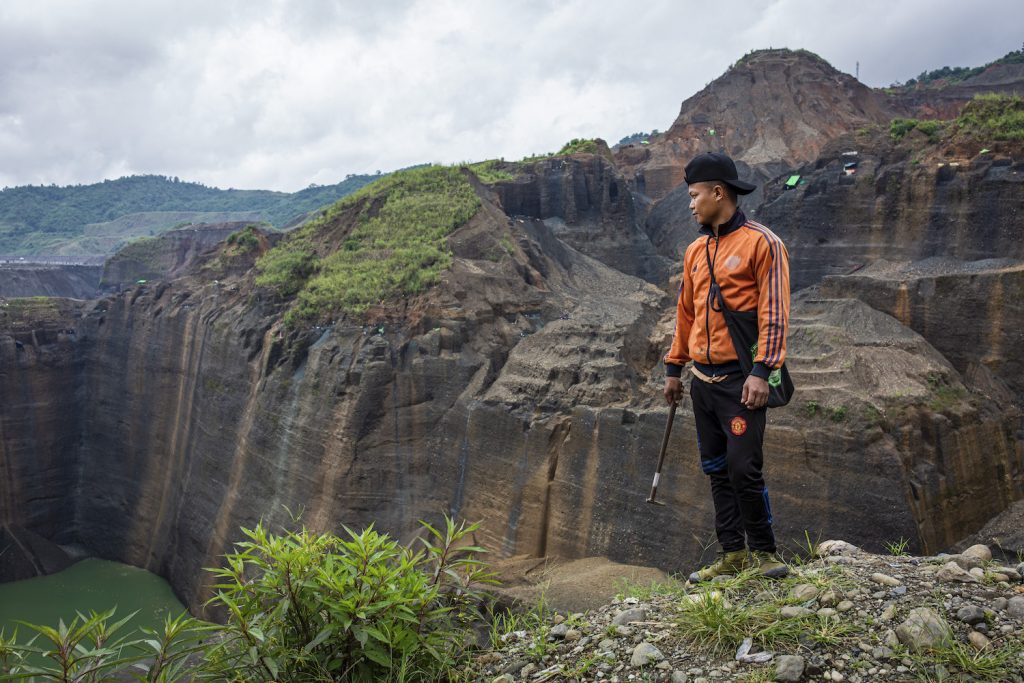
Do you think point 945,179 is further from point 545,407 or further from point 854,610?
point 854,610

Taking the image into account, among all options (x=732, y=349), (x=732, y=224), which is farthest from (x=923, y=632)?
(x=732, y=224)

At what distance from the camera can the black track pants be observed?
3.98 m

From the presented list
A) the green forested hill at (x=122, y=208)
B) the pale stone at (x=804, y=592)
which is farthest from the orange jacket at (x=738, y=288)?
the green forested hill at (x=122, y=208)

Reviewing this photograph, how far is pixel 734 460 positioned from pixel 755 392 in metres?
0.40

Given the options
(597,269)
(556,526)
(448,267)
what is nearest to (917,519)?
(556,526)

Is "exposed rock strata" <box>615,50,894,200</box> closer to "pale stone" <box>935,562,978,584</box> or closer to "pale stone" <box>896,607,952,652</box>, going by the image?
"pale stone" <box>935,562,978,584</box>

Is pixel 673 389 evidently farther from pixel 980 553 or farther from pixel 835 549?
pixel 980 553

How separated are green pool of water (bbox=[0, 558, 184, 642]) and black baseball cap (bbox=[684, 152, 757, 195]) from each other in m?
16.2

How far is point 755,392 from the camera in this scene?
3.81 m

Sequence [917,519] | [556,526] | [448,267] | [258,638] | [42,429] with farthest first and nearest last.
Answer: [42,429] < [448,267] < [556,526] < [917,519] < [258,638]

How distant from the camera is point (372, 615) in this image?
351cm

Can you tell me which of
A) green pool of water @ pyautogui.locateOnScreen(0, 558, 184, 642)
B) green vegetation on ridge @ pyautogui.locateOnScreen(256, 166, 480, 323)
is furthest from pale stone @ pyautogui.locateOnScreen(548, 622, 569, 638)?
green pool of water @ pyautogui.locateOnScreen(0, 558, 184, 642)

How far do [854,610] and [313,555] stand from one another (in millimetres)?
2428

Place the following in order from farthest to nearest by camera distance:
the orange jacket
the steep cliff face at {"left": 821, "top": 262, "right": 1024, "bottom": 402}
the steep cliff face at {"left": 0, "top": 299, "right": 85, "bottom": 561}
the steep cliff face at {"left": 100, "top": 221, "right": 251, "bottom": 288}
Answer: the steep cliff face at {"left": 100, "top": 221, "right": 251, "bottom": 288}, the steep cliff face at {"left": 0, "top": 299, "right": 85, "bottom": 561}, the steep cliff face at {"left": 821, "top": 262, "right": 1024, "bottom": 402}, the orange jacket
